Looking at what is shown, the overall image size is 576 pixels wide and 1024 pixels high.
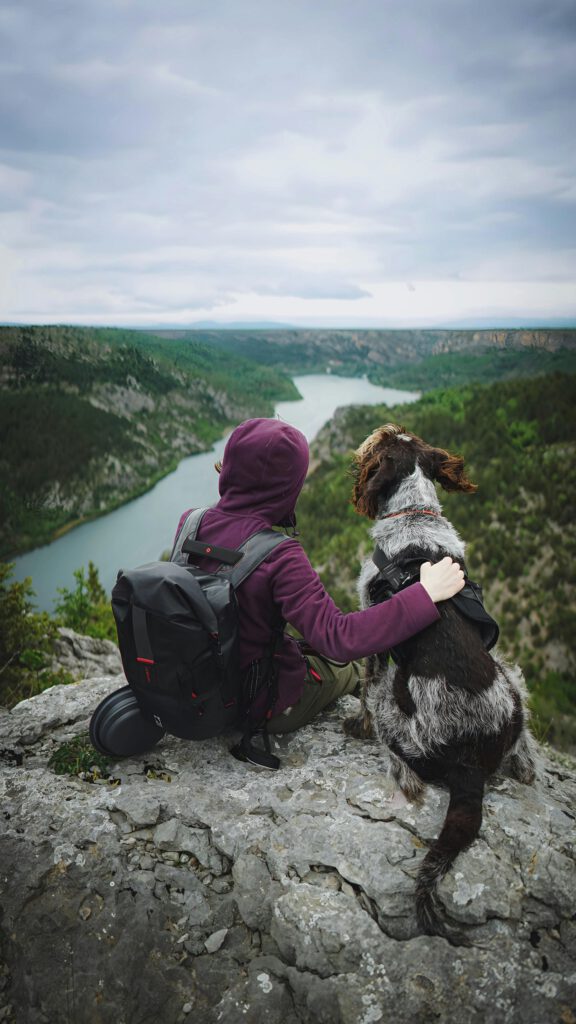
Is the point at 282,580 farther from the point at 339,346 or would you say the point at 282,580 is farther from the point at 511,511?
the point at 511,511

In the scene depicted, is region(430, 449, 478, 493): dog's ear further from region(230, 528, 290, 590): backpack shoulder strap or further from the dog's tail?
the dog's tail

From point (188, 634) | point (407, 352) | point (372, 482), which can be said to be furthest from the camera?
point (407, 352)

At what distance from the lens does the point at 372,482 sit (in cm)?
340

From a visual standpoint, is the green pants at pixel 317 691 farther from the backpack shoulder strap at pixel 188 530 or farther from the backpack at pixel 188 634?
the backpack shoulder strap at pixel 188 530

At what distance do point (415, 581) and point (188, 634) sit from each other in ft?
4.31

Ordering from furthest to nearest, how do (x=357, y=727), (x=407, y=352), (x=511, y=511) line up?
(x=511, y=511) < (x=407, y=352) < (x=357, y=727)

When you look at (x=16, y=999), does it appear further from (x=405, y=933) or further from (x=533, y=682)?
(x=533, y=682)

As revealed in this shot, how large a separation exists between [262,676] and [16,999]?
1819mm

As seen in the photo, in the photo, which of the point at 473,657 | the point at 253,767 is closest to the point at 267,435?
the point at 473,657

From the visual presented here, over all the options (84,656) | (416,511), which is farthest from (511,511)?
(416,511)

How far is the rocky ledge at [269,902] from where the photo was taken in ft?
7.22

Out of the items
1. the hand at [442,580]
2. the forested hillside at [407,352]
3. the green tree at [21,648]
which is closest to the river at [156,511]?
the forested hillside at [407,352]

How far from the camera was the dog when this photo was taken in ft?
8.45

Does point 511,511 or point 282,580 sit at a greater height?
point 282,580
